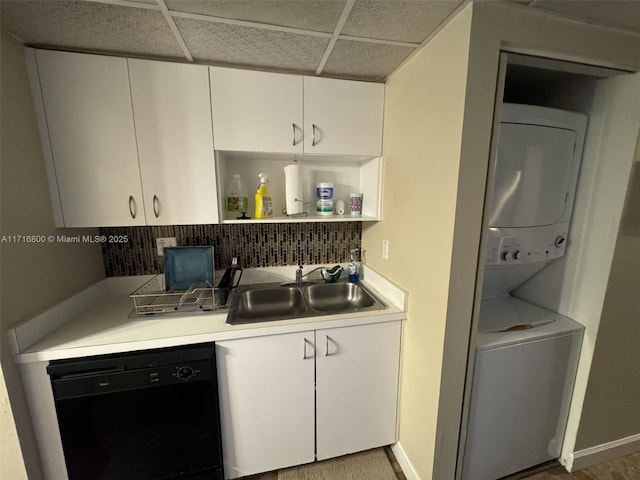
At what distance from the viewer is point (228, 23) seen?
3.25 ft

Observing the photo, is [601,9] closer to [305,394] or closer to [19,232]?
[305,394]

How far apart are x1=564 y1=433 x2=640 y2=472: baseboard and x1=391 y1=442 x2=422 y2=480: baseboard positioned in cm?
90

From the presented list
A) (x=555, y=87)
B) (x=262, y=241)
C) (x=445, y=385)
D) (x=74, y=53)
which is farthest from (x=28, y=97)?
(x=555, y=87)

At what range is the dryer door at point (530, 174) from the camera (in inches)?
44.0

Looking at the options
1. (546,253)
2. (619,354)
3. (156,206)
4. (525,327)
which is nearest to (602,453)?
(619,354)

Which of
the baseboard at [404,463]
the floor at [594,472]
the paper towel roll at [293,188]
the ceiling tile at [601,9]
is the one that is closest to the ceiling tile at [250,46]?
the paper towel roll at [293,188]

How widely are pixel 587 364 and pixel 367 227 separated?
4.51 ft

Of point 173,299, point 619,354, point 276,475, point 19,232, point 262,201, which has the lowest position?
point 276,475

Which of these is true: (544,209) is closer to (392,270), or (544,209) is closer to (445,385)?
(392,270)

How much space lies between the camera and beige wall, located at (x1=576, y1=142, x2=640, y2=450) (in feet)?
3.94

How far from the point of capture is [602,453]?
1.43 m

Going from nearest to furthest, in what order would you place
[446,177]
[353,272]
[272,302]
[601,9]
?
[601,9] < [446,177] < [272,302] < [353,272]

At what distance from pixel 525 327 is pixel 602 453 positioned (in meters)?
0.98

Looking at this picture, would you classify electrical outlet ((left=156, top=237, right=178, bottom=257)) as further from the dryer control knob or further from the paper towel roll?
the dryer control knob
